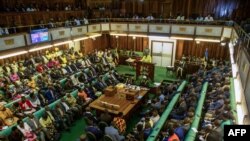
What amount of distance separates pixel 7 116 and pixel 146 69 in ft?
31.0

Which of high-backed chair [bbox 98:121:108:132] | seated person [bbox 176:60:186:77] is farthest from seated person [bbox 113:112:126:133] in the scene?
seated person [bbox 176:60:186:77]

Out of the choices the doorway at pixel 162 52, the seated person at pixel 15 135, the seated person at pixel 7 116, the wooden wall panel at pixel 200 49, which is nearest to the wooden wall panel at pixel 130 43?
the doorway at pixel 162 52

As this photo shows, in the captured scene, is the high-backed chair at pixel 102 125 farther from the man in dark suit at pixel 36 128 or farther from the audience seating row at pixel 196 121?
the audience seating row at pixel 196 121

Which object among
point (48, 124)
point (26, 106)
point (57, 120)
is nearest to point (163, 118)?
point (57, 120)

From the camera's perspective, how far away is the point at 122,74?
15.1 meters

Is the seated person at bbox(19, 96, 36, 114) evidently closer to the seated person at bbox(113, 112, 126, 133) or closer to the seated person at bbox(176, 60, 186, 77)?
the seated person at bbox(113, 112, 126, 133)

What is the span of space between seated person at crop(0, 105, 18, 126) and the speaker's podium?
355 inches

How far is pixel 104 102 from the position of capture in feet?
32.5

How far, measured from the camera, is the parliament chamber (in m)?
7.74

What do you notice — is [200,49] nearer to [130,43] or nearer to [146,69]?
[146,69]

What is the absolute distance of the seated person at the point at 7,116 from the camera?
A: 8.35m

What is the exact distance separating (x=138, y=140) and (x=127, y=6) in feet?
52.2

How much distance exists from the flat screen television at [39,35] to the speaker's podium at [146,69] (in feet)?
21.6

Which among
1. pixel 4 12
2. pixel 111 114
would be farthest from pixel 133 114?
pixel 4 12
